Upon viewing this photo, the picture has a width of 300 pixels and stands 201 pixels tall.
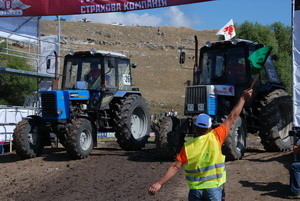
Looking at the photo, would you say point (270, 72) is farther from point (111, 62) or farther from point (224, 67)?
point (111, 62)

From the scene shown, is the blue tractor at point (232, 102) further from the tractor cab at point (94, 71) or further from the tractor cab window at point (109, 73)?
the tractor cab at point (94, 71)

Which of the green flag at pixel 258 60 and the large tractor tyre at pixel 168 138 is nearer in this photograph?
the green flag at pixel 258 60

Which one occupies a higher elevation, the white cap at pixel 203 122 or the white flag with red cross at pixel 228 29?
the white flag with red cross at pixel 228 29

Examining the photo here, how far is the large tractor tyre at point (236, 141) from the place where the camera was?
31.8ft

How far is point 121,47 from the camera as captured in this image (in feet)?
217

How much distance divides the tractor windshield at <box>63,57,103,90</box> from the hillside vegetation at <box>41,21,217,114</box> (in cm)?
1968

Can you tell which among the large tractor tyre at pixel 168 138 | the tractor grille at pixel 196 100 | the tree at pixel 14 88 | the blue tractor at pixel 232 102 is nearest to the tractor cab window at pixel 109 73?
the blue tractor at pixel 232 102

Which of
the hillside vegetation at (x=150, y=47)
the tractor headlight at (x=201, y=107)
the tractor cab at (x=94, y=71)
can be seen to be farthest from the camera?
the hillside vegetation at (x=150, y=47)

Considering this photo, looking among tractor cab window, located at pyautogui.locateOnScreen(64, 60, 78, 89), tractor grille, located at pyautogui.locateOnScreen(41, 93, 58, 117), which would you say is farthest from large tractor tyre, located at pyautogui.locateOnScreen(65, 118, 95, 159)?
tractor cab window, located at pyautogui.locateOnScreen(64, 60, 78, 89)

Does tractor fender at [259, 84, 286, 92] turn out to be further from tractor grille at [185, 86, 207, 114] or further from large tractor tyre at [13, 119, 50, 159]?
large tractor tyre at [13, 119, 50, 159]

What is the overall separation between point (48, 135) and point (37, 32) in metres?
6.35

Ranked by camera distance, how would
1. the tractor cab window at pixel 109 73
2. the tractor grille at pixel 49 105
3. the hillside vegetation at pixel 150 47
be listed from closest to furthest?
the tractor grille at pixel 49 105
the tractor cab window at pixel 109 73
the hillside vegetation at pixel 150 47

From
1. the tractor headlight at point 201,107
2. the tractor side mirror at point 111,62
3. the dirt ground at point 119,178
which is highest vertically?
the tractor side mirror at point 111,62

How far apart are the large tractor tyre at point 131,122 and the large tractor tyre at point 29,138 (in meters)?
1.98
